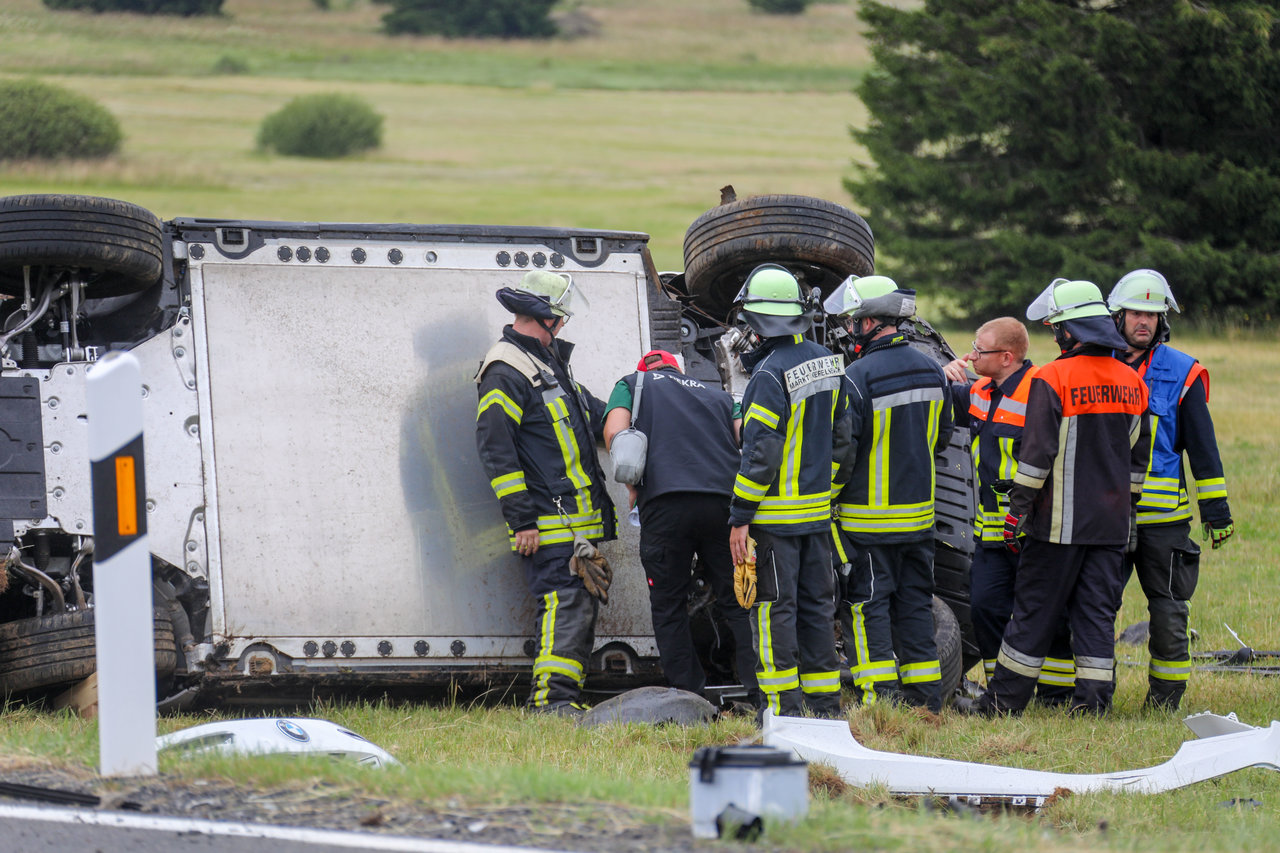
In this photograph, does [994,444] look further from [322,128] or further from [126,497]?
[322,128]

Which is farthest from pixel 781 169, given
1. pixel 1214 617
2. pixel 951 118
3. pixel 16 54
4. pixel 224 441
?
pixel 224 441

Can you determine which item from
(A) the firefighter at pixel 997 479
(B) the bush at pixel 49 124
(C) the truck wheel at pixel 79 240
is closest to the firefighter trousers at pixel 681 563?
(A) the firefighter at pixel 997 479

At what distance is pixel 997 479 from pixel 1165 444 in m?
0.74

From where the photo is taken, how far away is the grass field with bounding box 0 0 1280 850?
159 inches

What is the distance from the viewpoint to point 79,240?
571cm

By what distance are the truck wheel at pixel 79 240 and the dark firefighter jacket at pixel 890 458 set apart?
10.1 ft

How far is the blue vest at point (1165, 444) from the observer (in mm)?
6270

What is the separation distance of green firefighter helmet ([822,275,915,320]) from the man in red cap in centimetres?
67

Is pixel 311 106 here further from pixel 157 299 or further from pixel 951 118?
pixel 157 299

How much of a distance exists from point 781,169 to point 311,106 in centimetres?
1765

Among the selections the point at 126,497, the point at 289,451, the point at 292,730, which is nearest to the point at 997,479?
the point at 289,451

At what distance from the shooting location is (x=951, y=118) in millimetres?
27203

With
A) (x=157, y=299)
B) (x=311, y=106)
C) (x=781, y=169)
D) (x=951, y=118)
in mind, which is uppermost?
(x=311, y=106)

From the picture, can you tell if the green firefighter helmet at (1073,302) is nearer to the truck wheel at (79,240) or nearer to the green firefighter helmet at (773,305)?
the green firefighter helmet at (773,305)
